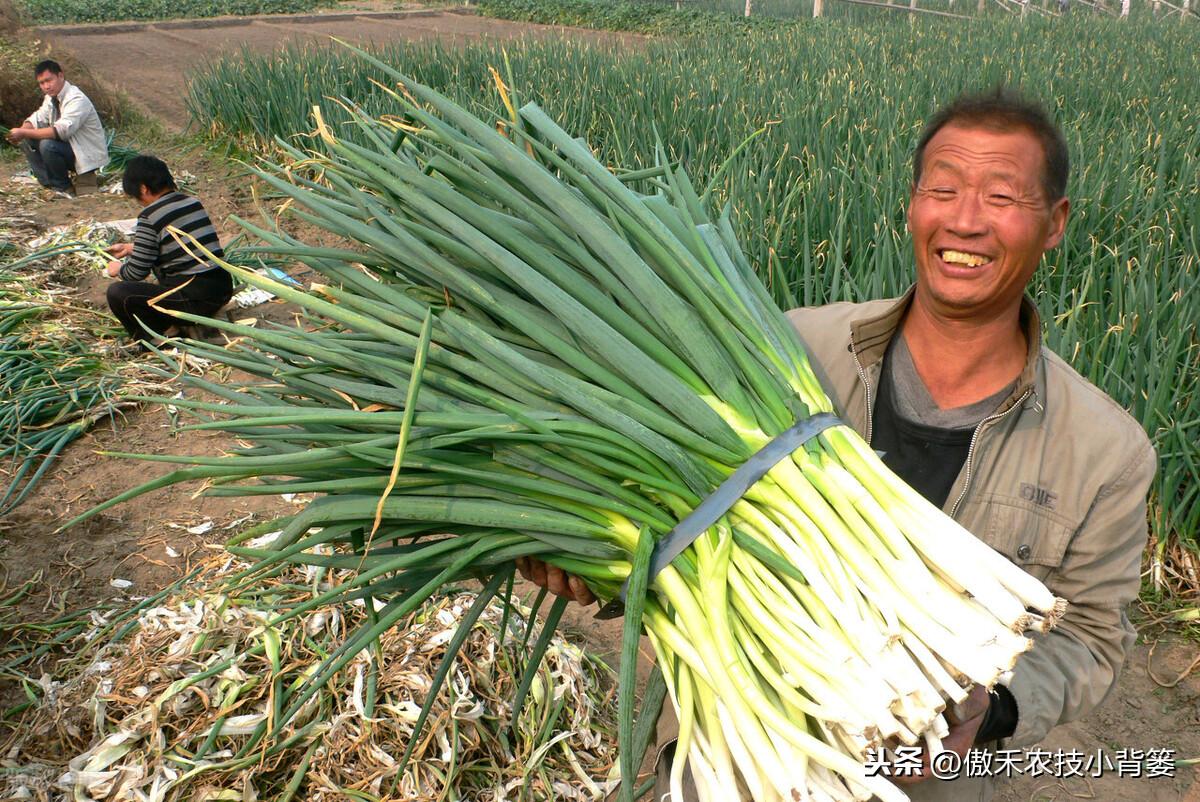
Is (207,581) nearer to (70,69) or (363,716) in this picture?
(363,716)

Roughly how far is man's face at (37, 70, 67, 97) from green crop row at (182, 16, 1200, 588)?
1.03 meters

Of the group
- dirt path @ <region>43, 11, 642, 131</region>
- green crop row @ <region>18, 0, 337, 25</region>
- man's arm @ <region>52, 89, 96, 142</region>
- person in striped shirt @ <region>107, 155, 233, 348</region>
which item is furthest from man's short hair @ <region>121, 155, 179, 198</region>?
green crop row @ <region>18, 0, 337, 25</region>

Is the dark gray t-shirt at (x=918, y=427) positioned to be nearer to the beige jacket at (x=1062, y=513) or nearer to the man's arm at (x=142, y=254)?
the beige jacket at (x=1062, y=513)

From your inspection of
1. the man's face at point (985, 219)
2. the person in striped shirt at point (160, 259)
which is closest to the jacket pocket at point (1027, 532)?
the man's face at point (985, 219)

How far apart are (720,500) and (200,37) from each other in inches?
656

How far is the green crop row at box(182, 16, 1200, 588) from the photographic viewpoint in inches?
103

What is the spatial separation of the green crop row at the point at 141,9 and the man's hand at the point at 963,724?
1936 centimetres

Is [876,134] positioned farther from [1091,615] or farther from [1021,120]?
[1091,615]

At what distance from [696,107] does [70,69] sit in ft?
22.2

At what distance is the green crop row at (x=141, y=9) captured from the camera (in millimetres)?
16906

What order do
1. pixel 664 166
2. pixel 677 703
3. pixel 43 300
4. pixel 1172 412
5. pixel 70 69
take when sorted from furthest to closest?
1. pixel 70 69
2. pixel 43 300
3. pixel 1172 412
4. pixel 664 166
5. pixel 677 703

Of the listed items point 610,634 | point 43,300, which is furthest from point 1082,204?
point 43,300

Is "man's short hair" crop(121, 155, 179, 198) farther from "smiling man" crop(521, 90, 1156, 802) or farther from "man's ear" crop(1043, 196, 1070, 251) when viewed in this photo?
"man's ear" crop(1043, 196, 1070, 251)

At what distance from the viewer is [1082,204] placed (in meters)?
3.24
